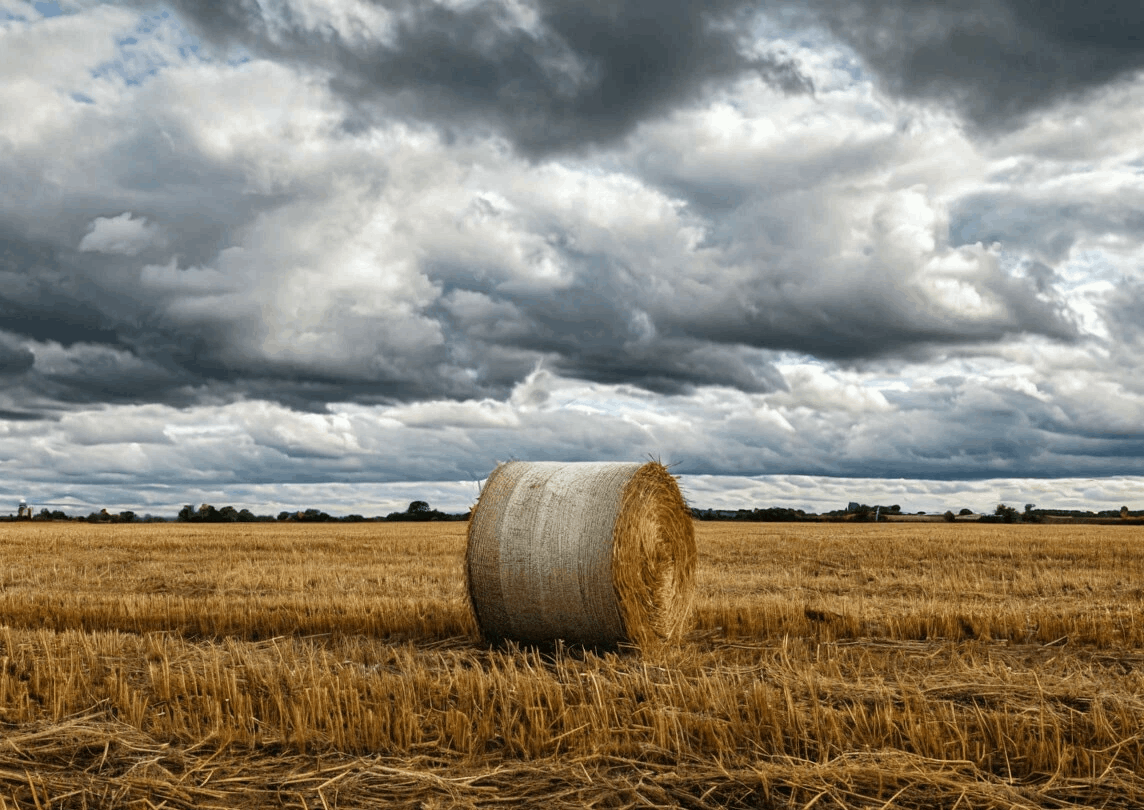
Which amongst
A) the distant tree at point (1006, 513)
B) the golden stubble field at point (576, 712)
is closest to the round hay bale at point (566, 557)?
the golden stubble field at point (576, 712)

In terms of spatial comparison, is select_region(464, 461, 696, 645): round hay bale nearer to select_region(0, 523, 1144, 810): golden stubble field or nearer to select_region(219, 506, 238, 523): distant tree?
select_region(0, 523, 1144, 810): golden stubble field

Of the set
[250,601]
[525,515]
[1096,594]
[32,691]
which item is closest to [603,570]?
[525,515]

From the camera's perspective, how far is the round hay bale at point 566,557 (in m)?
9.06

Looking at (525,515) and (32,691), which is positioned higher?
(525,515)

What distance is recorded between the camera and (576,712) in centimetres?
648

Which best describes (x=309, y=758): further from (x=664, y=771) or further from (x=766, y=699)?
(x=766, y=699)

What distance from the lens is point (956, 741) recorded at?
580 cm

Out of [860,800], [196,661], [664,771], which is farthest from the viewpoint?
[196,661]

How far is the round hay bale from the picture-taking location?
906 cm

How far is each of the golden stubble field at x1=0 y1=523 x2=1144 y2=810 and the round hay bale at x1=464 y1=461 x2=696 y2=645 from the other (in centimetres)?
34

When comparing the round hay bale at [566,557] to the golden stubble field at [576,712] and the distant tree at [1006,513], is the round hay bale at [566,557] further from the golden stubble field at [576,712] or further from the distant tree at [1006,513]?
the distant tree at [1006,513]

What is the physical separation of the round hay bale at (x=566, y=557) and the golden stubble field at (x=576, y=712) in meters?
0.34

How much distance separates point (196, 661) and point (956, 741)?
6.09 m

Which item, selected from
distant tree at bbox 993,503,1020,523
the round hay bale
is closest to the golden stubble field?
the round hay bale
